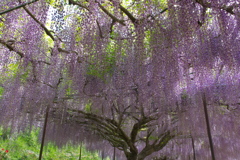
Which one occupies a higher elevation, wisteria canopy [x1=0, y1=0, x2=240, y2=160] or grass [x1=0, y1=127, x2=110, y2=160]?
wisteria canopy [x1=0, y1=0, x2=240, y2=160]

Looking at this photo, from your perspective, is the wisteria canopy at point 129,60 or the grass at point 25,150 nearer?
the wisteria canopy at point 129,60

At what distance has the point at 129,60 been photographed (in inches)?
193

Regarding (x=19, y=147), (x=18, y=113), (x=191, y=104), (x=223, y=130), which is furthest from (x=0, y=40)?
(x=19, y=147)

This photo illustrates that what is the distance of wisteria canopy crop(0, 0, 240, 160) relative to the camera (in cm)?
360

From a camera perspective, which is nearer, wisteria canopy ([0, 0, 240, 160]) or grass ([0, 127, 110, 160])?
wisteria canopy ([0, 0, 240, 160])

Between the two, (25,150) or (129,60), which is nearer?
(129,60)

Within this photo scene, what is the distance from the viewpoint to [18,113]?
7.83 m

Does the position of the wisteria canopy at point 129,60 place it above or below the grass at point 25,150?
above

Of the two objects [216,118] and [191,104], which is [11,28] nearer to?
[191,104]

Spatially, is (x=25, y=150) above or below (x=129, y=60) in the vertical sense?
below

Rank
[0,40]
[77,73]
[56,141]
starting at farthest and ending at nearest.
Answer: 1. [56,141]
2. [77,73]
3. [0,40]

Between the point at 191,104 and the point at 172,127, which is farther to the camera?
the point at 172,127

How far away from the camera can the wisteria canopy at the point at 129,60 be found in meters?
3.60

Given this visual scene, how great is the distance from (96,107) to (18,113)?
3.02m
